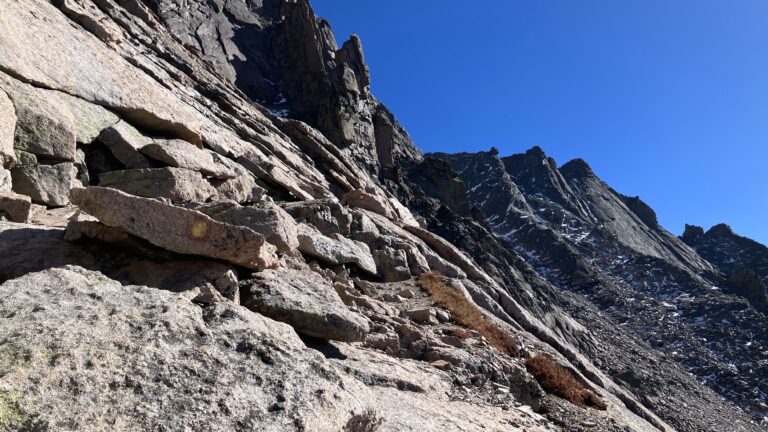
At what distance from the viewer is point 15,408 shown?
12.0 feet

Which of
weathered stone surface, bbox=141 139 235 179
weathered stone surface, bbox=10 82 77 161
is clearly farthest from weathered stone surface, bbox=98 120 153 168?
weathered stone surface, bbox=10 82 77 161

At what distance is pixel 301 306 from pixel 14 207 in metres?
5.70

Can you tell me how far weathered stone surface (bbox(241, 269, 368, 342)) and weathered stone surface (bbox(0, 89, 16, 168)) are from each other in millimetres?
5915

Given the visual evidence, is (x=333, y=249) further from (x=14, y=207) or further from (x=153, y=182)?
(x=14, y=207)

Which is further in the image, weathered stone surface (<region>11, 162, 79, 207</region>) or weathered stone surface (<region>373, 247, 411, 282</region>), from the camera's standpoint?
weathered stone surface (<region>373, 247, 411, 282</region>)

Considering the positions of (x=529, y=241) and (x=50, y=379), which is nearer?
(x=50, y=379)

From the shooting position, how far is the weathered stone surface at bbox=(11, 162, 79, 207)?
1046 centimetres

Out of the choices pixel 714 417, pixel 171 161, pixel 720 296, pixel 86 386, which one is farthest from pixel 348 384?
pixel 720 296

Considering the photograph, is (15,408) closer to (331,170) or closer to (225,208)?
(225,208)

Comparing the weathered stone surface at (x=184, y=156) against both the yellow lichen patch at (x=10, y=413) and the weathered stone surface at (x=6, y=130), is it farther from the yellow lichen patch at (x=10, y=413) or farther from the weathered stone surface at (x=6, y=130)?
the yellow lichen patch at (x=10, y=413)

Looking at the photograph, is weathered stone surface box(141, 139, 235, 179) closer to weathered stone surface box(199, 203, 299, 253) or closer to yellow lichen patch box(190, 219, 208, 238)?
weathered stone surface box(199, 203, 299, 253)

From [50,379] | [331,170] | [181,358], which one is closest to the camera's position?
Answer: [50,379]

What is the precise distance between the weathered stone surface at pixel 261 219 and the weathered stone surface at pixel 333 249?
4.15m

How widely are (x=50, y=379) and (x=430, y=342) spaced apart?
934cm
